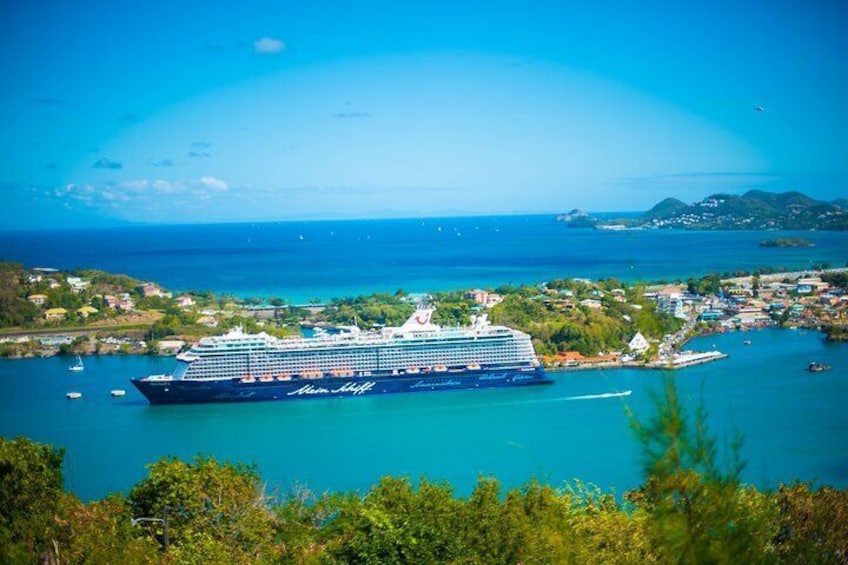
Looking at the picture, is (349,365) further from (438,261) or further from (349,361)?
(438,261)

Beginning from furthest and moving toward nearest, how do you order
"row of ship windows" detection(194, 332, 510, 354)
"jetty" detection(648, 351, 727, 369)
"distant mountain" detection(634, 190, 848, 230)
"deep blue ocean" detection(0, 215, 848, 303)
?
"distant mountain" detection(634, 190, 848, 230)
"deep blue ocean" detection(0, 215, 848, 303)
"jetty" detection(648, 351, 727, 369)
"row of ship windows" detection(194, 332, 510, 354)

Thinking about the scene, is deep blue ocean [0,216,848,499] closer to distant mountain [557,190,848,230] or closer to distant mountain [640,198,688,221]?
distant mountain [557,190,848,230]

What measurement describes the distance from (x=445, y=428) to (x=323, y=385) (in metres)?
2.57

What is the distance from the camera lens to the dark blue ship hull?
11.2 metres

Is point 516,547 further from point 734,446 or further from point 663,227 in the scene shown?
point 663,227

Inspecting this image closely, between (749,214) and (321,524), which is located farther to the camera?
(749,214)

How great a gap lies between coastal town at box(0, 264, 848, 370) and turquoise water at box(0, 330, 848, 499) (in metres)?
1.52

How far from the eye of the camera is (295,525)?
461 centimetres

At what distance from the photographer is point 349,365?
11.9 metres

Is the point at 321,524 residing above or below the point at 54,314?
below

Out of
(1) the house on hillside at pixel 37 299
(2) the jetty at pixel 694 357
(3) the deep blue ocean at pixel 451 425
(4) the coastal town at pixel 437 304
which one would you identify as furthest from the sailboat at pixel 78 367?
(2) the jetty at pixel 694 357

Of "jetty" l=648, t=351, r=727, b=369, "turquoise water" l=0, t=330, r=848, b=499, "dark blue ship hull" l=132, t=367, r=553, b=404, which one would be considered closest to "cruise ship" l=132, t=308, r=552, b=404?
"dark blue ship hull" l=132, t=367, r=553, b=404

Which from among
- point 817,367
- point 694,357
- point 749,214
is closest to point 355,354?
point 694,357

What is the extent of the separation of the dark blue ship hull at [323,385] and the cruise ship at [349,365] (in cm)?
1
